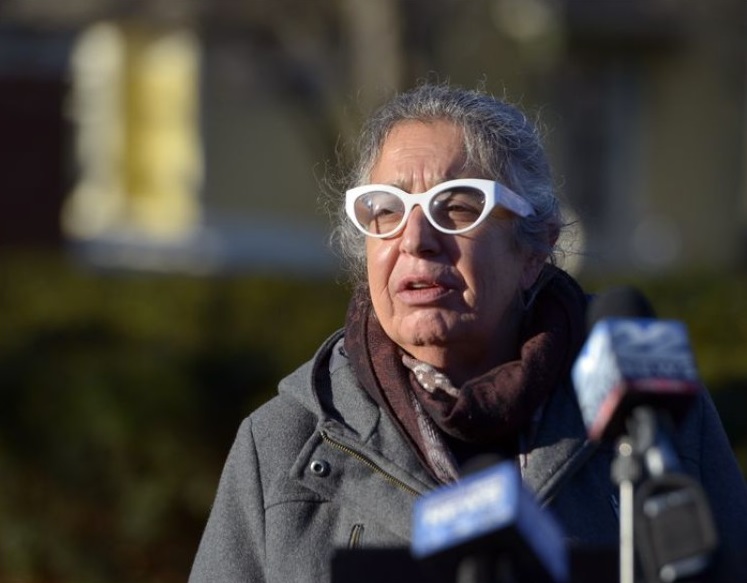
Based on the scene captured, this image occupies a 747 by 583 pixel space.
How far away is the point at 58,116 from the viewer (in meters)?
15.3

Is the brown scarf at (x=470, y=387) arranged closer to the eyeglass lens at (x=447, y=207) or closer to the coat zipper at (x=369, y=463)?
the coat zipper at (x=369, y=463)

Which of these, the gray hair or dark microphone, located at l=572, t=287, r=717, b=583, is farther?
the gray hair

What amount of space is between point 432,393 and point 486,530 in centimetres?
129

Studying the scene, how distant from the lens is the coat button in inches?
130

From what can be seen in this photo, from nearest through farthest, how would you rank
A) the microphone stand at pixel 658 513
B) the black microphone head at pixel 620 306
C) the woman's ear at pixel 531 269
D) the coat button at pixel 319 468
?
the microphone stand at pixel 658 513 → the black microphone head at pixel 620 306 → the coat button at pixel 319 468 → the woman's ear at pixel 531 269

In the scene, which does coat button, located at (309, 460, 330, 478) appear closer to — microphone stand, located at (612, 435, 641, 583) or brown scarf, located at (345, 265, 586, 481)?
brown scarf, located at (345, 265, 586, 481)

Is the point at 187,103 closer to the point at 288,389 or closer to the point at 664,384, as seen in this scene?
the point at 288,389

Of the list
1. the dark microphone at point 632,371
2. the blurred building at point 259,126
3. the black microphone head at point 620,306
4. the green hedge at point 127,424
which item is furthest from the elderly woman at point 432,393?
the blurred building at point 259,126

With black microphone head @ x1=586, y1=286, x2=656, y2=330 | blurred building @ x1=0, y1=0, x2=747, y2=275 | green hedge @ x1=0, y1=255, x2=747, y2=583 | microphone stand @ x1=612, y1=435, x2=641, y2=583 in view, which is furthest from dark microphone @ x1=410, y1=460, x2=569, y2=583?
blurred building @ x1=0, y1=0, x2=747, y2=275

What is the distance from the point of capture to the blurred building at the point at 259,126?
15.5 meters

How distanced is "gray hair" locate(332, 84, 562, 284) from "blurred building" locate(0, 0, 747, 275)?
1046 cm

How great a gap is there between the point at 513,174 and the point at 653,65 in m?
15.4

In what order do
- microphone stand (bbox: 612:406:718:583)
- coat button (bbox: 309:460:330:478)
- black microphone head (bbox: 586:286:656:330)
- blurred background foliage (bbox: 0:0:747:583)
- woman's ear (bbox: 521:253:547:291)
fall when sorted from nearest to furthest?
microphone stand (bbox: 612:406:718:583), black microphone head (bbox: 586:286:656:330), coat button (bbox: 309:460:330:478), woman's ear (bbox: 521:253:547:291), blurred background foliage (bbox: 0:0:747:583)

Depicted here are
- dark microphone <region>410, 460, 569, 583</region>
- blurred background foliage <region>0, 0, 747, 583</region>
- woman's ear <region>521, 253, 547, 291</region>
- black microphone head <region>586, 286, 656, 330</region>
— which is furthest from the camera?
blurred background foliage <region>0, 0, 747, 583</region>
